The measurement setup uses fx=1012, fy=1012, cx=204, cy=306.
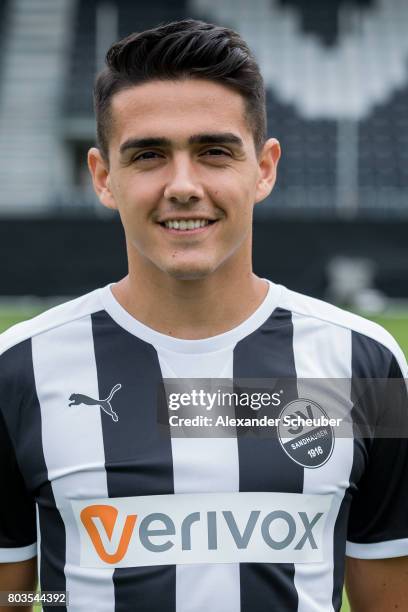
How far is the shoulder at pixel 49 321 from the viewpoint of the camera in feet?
5.55

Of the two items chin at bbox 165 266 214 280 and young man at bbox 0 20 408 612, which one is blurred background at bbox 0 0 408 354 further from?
chin at bbox 165 266 214 280

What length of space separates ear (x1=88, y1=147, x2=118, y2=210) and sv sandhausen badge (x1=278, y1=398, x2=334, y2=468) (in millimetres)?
455

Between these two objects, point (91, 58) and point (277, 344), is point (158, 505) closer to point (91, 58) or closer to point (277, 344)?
point (277, 344)

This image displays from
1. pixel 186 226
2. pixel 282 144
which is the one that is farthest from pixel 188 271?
pixel 282 144

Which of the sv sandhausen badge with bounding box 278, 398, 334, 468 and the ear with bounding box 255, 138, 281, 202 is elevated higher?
the ear with bounding box 255, 138, 281, 202

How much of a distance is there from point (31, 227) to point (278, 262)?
2975 millimetres

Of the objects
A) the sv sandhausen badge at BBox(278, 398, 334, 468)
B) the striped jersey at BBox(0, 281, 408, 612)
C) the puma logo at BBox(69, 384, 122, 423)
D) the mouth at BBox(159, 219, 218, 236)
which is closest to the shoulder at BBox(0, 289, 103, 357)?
the striped jersey at BBox(0, 281, 408, 612)

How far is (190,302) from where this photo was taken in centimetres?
169

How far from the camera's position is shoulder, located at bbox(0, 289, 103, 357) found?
5.55 ft

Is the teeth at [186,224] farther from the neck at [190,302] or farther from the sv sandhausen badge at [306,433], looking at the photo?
the sv sandhausen badge at [306,433]

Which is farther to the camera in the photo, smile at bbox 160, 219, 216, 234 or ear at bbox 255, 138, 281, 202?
ear at bbox 255, 138, 281, 202

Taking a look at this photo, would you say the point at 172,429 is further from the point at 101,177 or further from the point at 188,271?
the point at 101,177

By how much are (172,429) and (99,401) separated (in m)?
0.13

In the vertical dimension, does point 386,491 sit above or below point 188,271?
below
